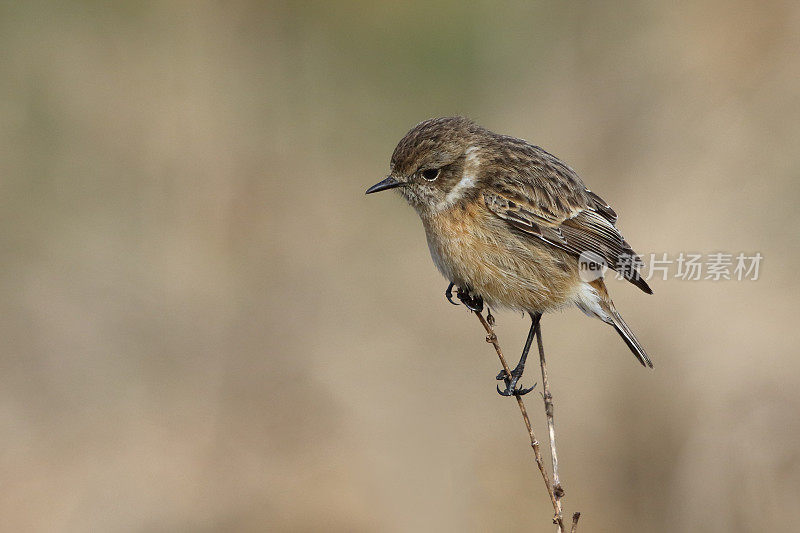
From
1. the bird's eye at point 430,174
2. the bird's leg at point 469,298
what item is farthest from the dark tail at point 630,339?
the bird's eye at point 430,174

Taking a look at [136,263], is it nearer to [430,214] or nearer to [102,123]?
[102,123]

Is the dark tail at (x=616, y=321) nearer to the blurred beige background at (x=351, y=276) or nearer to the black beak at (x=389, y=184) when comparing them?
the black beak at (x=389, y=184)

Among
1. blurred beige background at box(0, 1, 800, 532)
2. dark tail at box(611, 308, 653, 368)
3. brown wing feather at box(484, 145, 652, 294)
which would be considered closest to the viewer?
brown wing feather at box(484, 145, 652, 294)

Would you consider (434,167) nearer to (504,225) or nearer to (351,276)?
(504,225)

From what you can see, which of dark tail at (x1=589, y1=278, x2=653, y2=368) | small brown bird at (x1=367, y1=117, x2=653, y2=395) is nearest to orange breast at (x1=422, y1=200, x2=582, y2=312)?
small brown bird at (x1=367, y1=117, x2=653, y2=395)

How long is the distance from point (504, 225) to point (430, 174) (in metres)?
0.50

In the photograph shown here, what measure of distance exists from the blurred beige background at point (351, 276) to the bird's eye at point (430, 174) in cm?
260

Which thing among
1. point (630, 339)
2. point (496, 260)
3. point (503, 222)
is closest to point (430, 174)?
point (503, 222)

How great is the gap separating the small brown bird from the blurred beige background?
2.60 m

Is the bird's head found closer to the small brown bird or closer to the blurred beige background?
the small brown bird

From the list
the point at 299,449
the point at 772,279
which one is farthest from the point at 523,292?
the point at 772,279

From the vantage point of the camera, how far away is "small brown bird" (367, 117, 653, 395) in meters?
4.85

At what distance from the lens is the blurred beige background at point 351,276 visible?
26.2 feet

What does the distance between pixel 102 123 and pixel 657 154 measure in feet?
20.3
